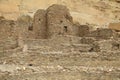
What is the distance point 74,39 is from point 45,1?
10347mm

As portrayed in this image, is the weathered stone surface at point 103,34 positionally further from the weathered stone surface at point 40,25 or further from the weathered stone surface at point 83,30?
the weathered stone surface at point 40,25

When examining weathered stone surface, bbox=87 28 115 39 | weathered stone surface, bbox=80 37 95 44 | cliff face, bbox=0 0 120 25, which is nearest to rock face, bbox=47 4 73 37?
weathered stone surface, bbox=87 28 115 39

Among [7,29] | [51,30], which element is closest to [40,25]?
[51,30]

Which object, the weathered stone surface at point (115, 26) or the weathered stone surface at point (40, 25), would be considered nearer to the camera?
the weathered stone surface at point (40, 25)

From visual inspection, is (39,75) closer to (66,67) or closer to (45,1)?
(66,67)

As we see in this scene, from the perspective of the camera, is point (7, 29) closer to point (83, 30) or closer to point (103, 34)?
point (83, 30)

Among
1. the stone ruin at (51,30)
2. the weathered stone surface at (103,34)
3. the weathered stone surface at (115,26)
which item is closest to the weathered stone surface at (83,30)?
the stone ruin at (51,30)

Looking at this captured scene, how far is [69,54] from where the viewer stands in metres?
13.8

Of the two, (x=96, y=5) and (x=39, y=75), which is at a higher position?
(x=96, y=5)

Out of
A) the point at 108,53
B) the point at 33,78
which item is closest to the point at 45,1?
the point at 108,53

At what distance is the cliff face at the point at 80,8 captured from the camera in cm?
2695

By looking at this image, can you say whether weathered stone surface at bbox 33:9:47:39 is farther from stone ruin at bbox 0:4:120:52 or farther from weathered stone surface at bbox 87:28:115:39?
weathered stone surface at bbox 87:28:115:39

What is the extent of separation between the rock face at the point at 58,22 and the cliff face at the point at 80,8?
596 centimetres

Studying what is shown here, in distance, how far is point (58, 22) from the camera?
20.5 meters
